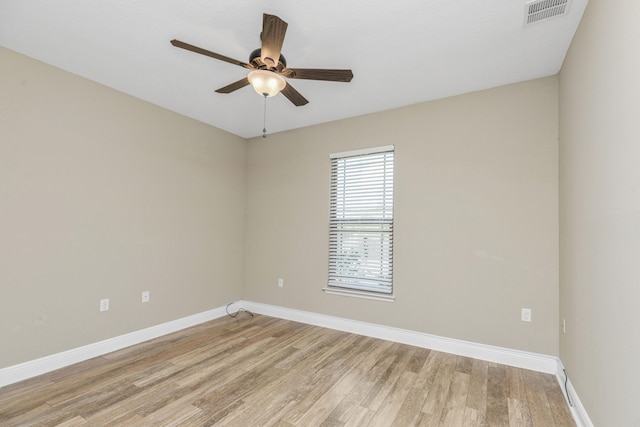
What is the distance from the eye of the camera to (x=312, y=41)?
87.9 inches

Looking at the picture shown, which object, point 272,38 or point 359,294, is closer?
point 272,38

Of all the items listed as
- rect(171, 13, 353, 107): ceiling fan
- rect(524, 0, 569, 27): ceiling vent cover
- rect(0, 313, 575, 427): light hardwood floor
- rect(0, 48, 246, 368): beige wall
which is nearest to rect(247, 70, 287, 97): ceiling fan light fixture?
rect(171, 13, 353, 107): ceiling fan

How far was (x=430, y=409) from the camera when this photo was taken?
6.79ft

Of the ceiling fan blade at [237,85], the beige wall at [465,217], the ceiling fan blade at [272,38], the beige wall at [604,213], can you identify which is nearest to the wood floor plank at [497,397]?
the beige wall at [465,217]

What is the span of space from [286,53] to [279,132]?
202 cm

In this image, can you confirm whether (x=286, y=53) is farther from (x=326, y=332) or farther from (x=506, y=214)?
(x=326, y=332)

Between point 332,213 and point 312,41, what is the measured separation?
2.12 m

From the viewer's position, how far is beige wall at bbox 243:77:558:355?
2.67 meters

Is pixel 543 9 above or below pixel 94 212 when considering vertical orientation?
above

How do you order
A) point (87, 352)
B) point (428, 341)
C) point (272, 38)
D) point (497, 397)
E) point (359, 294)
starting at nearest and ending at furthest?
point (272, 38) < point (497, 397) < point (87, 352) < point (428, 341) < point (359, 294)

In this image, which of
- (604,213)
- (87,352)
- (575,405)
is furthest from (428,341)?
(87,352)

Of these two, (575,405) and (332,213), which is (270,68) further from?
(575,405)

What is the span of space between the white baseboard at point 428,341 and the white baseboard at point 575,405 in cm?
19

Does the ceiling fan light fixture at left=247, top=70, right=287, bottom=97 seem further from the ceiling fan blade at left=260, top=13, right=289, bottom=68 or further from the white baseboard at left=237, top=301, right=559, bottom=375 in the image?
the white baseboard at left=237, top=301, right=559, bottom=375
